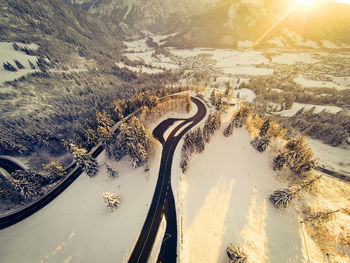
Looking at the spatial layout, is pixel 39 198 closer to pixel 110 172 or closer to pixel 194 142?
pixel 110 172

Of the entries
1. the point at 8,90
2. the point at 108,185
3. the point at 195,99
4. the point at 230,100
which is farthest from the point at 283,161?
the point at 8,90

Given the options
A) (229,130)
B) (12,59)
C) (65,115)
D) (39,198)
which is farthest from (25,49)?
(229,130)

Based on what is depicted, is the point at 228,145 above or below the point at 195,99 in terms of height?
below

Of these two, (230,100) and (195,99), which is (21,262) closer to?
(195,99)

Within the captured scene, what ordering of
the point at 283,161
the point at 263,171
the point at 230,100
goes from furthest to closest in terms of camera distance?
the point at 230,100
the point at 263,171
the point at 283,161

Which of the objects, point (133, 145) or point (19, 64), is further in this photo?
point (19, 64)

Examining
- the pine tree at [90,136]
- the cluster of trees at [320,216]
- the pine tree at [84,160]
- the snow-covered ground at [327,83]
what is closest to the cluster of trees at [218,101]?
the cluster of trees at [320,216]

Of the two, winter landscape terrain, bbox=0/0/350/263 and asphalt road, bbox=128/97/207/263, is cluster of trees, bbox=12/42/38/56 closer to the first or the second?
winter landscape terrain, bbox=0/0/350/263
